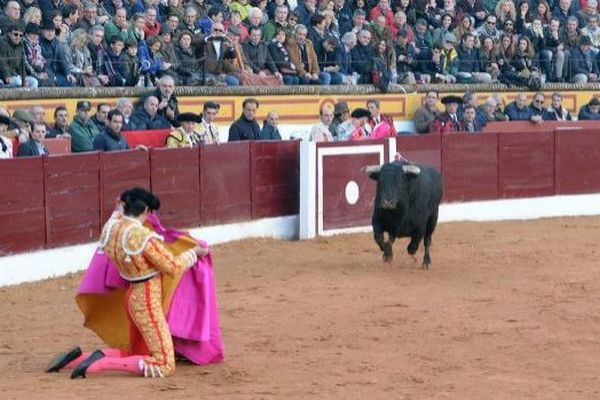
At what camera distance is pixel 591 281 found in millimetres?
12445

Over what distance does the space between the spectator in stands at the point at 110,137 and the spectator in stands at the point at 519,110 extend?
7.29m

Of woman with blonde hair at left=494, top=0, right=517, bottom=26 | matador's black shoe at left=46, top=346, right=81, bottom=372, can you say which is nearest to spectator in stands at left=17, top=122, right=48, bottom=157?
matador's black shoe at left=46, top=346, right=81, bottom=372

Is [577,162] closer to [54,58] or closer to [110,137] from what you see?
[54,58]

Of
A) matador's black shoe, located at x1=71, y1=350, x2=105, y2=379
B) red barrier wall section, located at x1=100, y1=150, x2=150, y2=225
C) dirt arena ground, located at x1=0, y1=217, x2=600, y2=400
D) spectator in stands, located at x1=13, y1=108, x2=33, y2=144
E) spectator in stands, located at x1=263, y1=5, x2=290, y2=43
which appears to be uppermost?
spectator in stands, located at x1=263, y1=5, x2=290, y2=43

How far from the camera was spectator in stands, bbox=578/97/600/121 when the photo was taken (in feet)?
68.1

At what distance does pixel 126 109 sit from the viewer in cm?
1463

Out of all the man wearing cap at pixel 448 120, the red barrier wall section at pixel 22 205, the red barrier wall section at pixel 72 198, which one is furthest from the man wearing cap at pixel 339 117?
the red barrier wall section at pixel 22 205

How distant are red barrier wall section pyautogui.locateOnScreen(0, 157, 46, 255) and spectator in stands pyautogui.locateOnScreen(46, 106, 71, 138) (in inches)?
57.2

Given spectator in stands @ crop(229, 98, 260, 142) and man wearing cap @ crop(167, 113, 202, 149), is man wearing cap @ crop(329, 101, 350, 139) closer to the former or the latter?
spectator in stands @ crop(229, 98, 260, 142)

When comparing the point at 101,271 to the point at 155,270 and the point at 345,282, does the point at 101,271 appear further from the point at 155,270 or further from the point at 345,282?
the point at 345,282

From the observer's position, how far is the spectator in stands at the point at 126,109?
47.9 ft

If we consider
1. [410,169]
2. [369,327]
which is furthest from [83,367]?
[410,169]

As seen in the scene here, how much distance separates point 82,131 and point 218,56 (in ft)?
12.2

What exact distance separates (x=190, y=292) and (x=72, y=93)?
690 centimetres
